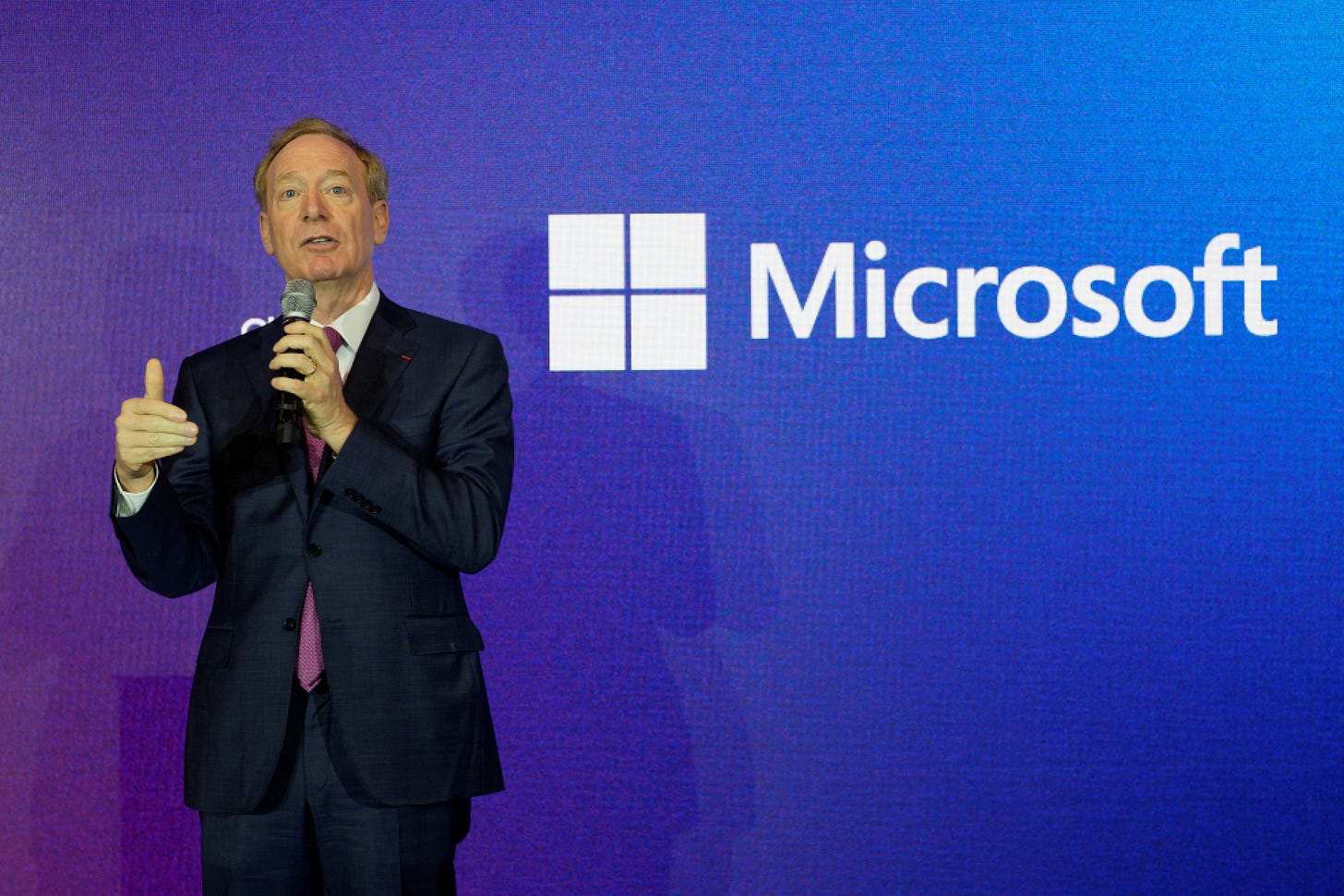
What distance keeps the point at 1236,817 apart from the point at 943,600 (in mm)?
835

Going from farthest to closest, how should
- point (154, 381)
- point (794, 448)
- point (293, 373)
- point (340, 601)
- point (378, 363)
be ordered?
point (794, 448) < point (378, 363) < point (340, 601) < point (154, 381) < point (293, 373)

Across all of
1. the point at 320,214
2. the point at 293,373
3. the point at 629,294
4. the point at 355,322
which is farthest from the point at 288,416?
the point at 629,294

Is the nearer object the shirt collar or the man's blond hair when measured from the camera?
the shirt collar

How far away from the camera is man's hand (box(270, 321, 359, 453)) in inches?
71.6

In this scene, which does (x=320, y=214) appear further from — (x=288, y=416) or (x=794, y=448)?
(x=794, y=448)

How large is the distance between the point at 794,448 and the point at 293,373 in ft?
4.91

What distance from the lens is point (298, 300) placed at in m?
2.04

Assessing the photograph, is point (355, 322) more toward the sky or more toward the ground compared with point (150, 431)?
more toward the sky

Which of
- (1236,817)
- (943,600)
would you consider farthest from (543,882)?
(1236,817)

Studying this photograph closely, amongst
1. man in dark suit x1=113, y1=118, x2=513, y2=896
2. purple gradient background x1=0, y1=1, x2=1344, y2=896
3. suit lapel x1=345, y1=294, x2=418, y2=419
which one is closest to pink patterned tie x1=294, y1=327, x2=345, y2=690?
man in dark suit x1=113, y1=118, x2=513, y2=896

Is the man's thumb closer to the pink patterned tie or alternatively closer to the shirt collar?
the pink patterned tie

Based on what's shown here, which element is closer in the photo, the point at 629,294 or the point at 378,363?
the point at 378,363

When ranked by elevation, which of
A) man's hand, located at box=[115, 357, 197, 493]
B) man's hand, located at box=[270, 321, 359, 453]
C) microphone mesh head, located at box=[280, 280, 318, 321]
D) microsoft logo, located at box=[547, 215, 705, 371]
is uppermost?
microsoft logo, located at box=[547, 215, 705, 371]

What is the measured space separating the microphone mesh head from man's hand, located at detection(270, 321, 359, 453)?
15 centimetres
